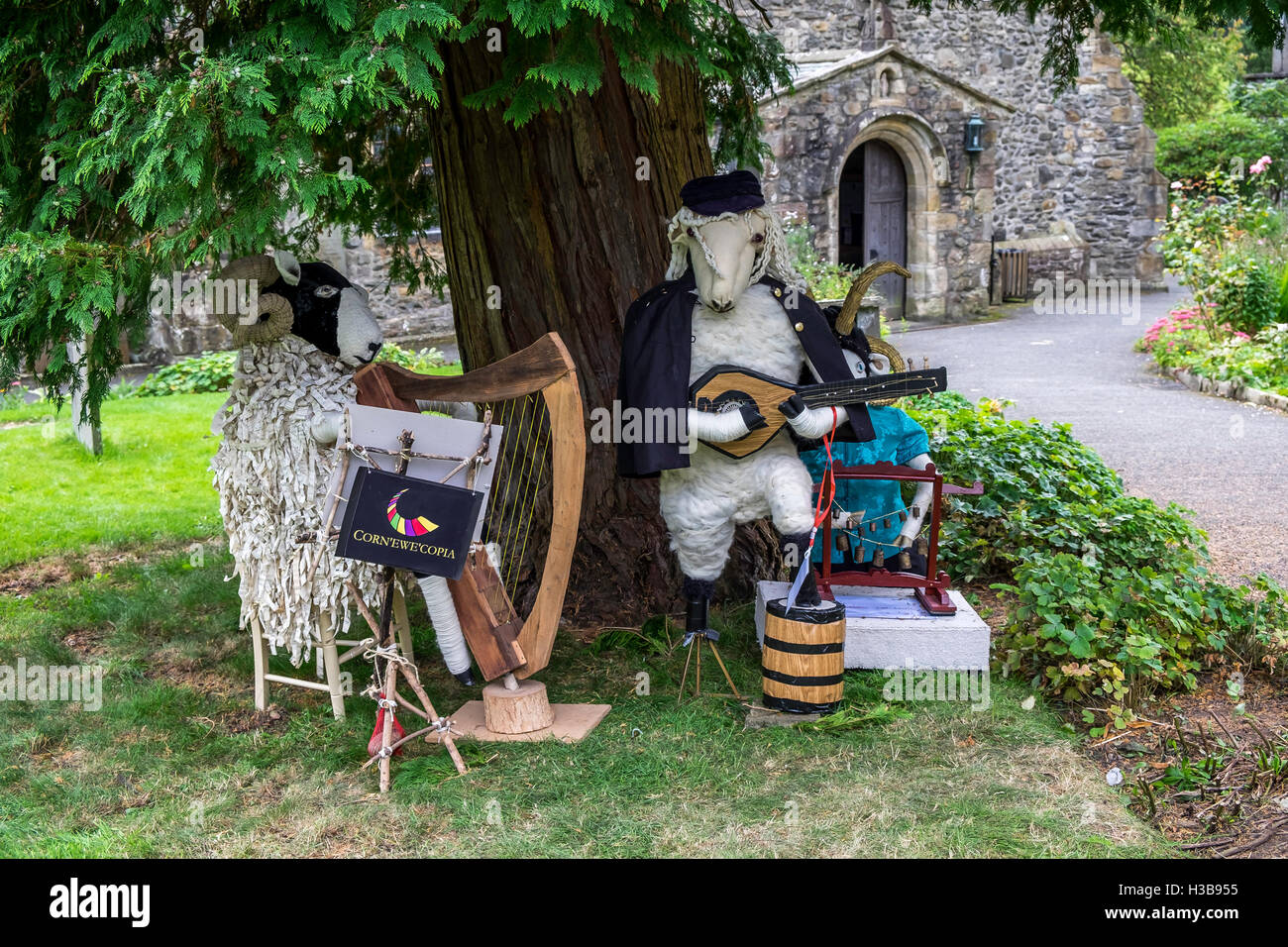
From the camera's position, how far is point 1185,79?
25.5m

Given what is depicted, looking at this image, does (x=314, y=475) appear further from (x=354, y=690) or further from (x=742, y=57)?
(x=742, y=57)

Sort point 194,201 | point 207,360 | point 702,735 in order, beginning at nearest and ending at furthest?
1. point 194,201
2. point 702,735
3. point 207,360

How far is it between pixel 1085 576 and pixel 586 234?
2.43 meters

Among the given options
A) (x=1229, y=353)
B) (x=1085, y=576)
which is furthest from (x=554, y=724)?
(x=1229, y=353)

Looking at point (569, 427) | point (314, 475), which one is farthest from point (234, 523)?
point (569, 427)

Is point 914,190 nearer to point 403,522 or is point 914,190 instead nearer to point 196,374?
point 196,374

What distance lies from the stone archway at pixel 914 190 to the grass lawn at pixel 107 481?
26.8 ft

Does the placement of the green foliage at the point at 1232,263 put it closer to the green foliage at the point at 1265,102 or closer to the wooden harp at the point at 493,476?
the wooden harp at the point at 493,476

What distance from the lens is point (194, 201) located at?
317cm

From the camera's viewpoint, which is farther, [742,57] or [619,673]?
[742,57]

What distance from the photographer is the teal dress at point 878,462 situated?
4.77 metres

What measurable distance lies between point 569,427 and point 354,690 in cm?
155

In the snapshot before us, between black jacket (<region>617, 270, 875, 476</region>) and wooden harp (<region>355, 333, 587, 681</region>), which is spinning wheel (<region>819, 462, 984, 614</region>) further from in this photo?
wooden harp (<region>355, 333, 587, 681</region>)

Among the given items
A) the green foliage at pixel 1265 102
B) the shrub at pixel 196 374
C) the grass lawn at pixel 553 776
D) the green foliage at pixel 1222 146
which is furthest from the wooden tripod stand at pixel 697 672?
the green foliage at pixel 1265 102
